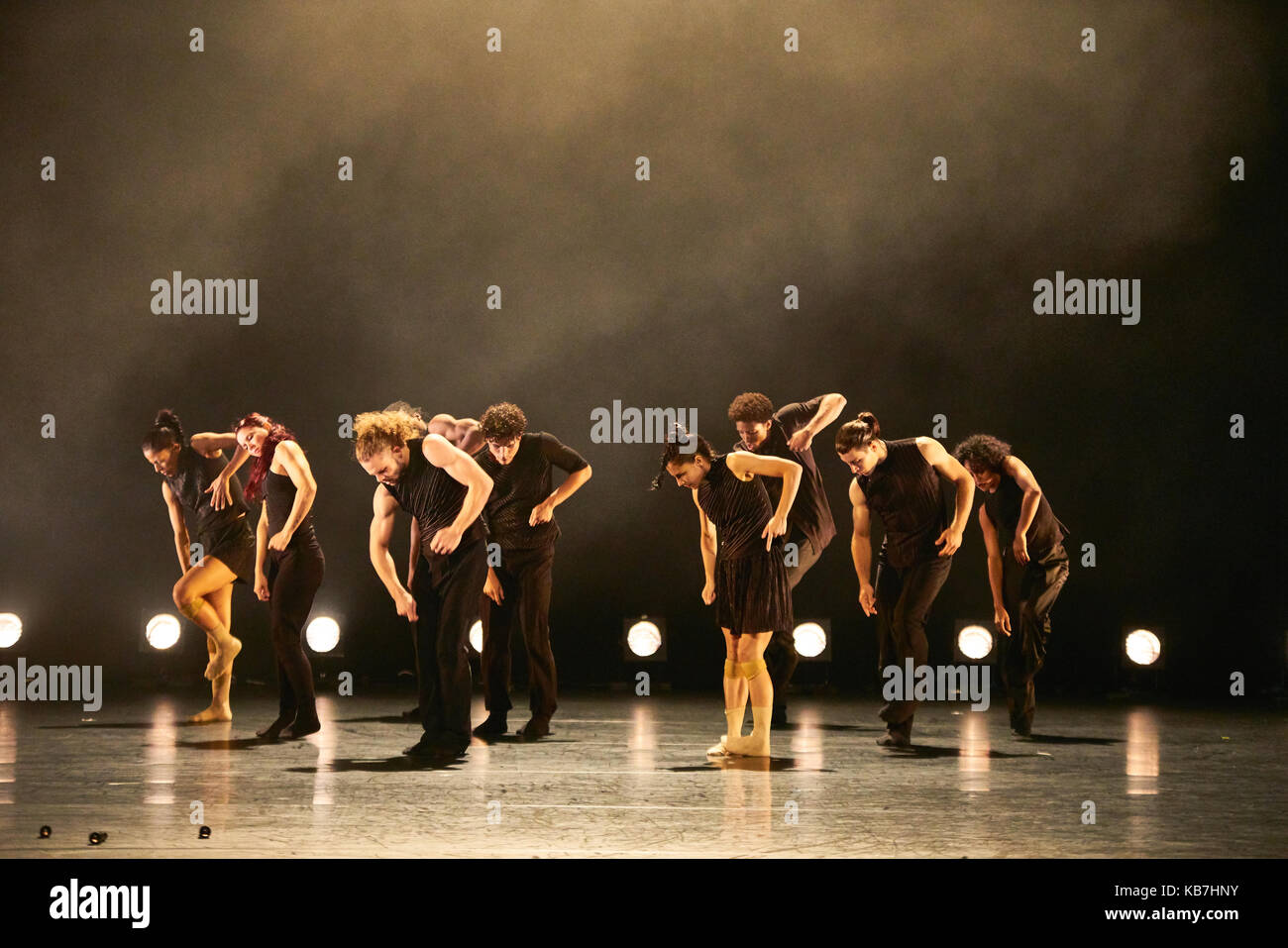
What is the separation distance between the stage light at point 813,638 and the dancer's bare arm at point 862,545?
1.93m

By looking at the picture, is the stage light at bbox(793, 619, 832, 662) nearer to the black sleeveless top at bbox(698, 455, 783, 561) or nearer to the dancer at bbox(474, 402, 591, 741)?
the dancer at bbox(474, 402, 591, 741)

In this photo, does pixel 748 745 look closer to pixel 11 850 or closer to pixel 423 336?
pixel 11 850

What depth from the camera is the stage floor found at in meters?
3.37

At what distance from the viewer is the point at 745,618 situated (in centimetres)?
486

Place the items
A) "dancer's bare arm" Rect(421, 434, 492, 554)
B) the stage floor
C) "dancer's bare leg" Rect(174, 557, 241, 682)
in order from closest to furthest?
the stage floor, "dancer's bare arm" Rect(421, 434, 492, 554), "dancer's bare leg" Rect(174, 557, 241, 682)

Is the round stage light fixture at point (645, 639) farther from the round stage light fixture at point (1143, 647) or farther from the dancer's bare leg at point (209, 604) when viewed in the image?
the round stage light fixture at point (1143, 647)

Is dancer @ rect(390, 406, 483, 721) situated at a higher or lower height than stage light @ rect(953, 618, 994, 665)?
higher

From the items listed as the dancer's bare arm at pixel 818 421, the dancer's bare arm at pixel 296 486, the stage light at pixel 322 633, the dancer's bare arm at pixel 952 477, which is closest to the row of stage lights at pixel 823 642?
the dancer's bare arm at pixel 818 421

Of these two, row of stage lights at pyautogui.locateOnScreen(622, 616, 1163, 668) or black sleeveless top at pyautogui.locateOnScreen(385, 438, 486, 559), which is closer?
black sleeveless top at pyautogui.locateOnScreen(385, 438, 486, 559)

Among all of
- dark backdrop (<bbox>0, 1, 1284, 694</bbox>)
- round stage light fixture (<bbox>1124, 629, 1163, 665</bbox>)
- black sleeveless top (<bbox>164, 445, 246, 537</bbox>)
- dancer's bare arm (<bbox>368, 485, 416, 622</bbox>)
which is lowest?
round stage light fixture (<bbox>1124, 629, 1163, 665</bbox>)

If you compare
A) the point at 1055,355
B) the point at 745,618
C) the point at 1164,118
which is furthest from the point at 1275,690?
the point at 745,618

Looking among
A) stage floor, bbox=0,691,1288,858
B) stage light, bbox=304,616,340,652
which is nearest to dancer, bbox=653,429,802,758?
stage floor, bbox=0,691,1288,858

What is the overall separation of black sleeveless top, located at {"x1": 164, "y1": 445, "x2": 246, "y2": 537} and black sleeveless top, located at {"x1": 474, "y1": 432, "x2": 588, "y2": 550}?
1.23 metres

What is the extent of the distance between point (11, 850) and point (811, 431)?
166 inches
